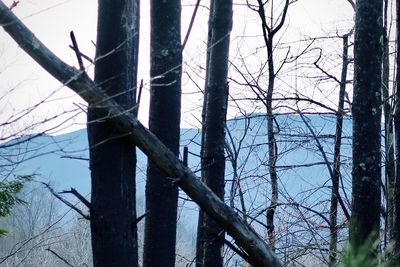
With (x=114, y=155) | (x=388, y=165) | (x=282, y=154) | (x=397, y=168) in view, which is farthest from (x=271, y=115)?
(x=114, y=155)

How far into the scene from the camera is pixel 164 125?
596 centimetres

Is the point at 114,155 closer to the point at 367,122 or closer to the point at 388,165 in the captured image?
the point at 367,122

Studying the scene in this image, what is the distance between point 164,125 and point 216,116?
78.1 inches

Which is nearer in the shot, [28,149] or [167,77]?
[28,149]

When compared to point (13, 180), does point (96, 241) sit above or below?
below

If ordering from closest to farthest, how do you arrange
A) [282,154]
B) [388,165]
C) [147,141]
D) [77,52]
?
1. [77,52]
2. [147,141]
3. [388,165]
4. [282,154]

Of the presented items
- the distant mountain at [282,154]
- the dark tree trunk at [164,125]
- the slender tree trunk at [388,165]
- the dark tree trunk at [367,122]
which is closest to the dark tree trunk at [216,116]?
the dark tree trunk at [164,125]

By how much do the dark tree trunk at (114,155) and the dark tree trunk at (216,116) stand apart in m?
3.08

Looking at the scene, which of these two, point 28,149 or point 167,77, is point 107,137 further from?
point 167,77

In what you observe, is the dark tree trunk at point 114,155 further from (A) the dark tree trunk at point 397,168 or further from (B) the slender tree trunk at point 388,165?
(B) the slender tree trunk at point 388,165

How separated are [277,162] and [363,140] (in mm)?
6726

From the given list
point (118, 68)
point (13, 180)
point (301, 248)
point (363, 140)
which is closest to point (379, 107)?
point (363, 140)

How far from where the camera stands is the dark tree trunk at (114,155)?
4320 mm

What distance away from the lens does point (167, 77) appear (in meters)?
6.09
